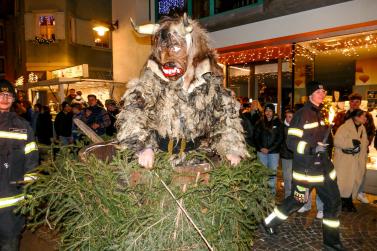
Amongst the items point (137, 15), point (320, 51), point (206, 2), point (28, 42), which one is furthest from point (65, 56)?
point (320, 51)

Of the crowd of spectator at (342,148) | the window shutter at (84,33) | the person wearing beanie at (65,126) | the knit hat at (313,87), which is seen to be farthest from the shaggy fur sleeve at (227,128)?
the window shutter at (84,33)

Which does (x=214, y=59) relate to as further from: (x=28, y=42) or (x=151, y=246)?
(x=28, y=42)

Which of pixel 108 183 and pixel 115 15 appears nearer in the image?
pixel 108 183

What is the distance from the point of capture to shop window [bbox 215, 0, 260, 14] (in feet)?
30.9

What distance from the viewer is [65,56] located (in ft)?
68.2

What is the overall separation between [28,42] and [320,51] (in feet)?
62.4

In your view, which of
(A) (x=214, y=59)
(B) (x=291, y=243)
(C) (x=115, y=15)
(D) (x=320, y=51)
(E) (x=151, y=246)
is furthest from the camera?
(C) (x=115, y=15)

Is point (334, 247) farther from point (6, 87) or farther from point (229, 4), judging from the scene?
point (229, 4)

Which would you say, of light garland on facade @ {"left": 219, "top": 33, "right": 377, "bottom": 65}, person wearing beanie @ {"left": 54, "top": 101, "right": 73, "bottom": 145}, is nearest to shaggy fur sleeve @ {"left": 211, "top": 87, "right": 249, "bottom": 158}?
Result: light garland on facade @ {"left": 219, "top": 33, "right": 377, "bottom": 65}

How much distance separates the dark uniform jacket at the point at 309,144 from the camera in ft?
14.4

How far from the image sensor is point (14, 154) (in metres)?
3.44

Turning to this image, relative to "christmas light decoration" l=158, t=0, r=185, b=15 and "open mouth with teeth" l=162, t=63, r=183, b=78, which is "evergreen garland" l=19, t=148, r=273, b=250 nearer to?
"open mouth with teeth" l=162, t=63, r=183, b=78

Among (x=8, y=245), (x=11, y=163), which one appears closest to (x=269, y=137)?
(x=11, y=163)

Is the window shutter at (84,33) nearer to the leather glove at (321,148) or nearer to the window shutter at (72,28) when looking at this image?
the window shutter at (72,28)
